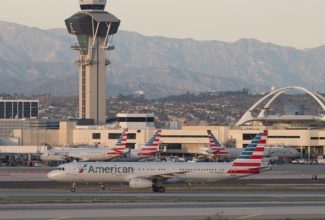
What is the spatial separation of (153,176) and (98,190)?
568 cm

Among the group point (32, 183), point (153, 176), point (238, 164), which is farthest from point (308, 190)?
point (32, 183)

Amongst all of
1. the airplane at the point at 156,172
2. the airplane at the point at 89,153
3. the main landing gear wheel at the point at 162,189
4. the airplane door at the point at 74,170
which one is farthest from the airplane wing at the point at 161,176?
the airplane at the point at 89,153

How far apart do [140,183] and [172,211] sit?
86.2ft

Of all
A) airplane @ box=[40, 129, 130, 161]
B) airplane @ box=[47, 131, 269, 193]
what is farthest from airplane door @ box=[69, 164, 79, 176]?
airplane @ box=[40, 129, 130, 161]

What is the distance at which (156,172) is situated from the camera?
327 ft

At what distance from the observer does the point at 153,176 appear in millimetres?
99438

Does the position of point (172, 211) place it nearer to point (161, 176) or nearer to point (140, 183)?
point (140, 183)

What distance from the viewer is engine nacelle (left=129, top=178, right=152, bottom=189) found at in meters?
98.2

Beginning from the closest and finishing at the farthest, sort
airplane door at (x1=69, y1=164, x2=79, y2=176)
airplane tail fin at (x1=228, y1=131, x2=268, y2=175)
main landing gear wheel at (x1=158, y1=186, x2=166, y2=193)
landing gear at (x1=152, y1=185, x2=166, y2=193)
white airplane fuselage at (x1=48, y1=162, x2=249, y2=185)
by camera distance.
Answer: main landing gear wheel at (x1=158, y1=186, x2=166, y2=193) < landing gear at (x1=152, y1=185, x2=166, y2=193) < airplane door at (x1=69, y1=164, x2=79, y2=176) < white airplane fuselage at (x1=48, y1=162, x2=249, y2=185) < airplane tail fin at (x1=228, y1=131, x2=268, y2=175)

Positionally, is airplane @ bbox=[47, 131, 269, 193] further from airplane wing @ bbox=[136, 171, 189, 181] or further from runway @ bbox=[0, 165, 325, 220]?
runway @ bbox=[0, 165, 325, 220]

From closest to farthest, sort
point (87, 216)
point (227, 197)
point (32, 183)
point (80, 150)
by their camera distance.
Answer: point (87, 216), point (227, 197), point (32, 183), point (80, 150)

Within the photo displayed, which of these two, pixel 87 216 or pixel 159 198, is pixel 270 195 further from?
pixel 87 216

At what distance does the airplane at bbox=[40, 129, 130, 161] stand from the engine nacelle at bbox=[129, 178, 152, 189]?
79.3 meters

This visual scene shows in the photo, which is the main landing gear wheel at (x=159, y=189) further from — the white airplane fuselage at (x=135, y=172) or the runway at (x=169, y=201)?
the runway at (x=169, y=201)
